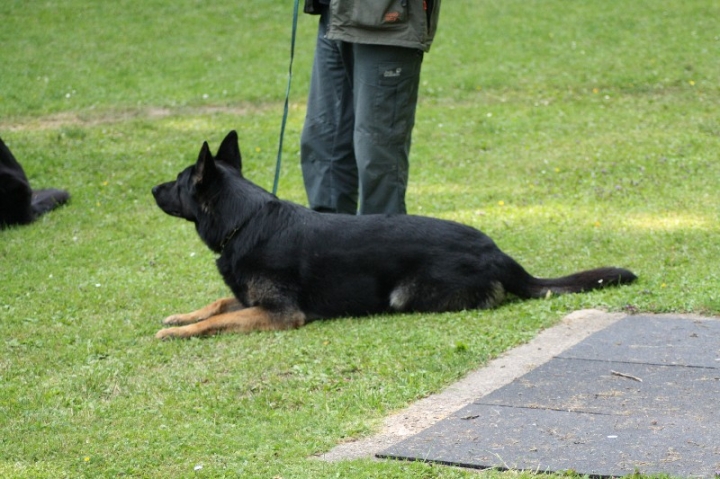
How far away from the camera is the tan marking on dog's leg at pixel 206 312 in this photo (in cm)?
607

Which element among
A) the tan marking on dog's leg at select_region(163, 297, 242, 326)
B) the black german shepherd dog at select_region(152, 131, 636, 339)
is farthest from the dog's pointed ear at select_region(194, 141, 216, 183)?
the tan marking on dog's leg at select_region(163, 297, 242, 326)

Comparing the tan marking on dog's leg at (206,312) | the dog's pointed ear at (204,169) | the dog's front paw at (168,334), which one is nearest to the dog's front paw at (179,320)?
the tan marking on dog's leg at (206,312)

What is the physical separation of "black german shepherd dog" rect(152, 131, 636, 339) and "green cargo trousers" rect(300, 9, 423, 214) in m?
0.51

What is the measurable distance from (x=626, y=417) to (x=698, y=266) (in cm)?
268

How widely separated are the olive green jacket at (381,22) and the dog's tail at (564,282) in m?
1.52

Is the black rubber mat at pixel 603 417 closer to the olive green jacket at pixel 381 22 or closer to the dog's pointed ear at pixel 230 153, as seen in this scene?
the olive green jacket at pixel 381 22

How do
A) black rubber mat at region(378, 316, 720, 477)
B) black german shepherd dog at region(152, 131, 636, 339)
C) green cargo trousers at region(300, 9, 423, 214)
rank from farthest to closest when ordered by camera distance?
green cargo trousers at region(300, 9, 423, 214), black german shepherd dog at region(152, 131, 636, 339), black rubber mat at region(378, 316, 720, 477)

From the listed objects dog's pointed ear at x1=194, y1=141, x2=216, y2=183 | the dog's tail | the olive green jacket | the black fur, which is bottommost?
the black fur

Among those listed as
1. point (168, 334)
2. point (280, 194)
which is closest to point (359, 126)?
point (168, 334)

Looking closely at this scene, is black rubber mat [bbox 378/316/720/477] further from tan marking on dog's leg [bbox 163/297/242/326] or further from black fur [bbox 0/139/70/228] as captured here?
black fur [bbox 0/139/70/228]

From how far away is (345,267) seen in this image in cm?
595

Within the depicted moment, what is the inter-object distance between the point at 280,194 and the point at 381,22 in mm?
3836

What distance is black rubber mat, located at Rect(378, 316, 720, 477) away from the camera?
3686 millimetres

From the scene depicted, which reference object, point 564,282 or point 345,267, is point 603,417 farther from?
point 345,267
